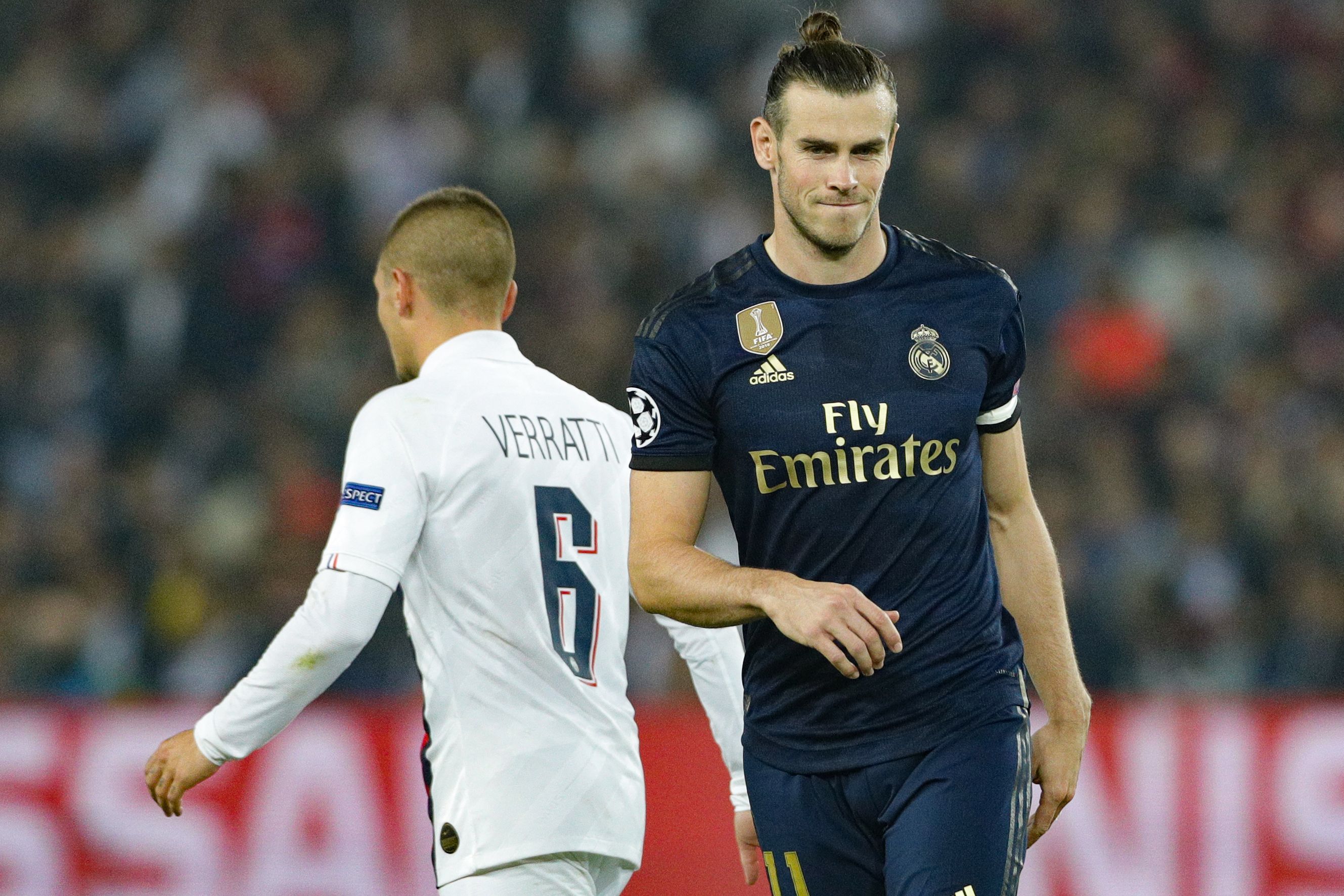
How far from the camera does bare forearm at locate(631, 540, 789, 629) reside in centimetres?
336

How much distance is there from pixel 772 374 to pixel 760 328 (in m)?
0.10

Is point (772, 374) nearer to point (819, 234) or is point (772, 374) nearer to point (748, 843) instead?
point (819, 234)

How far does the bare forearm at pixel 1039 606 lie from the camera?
384 centimetres

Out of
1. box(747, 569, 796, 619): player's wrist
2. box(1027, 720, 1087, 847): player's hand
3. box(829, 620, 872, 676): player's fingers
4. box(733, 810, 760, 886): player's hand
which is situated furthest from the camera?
box(733, 810, 760, 886): player's hand

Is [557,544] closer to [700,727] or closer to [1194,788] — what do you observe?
[700,727]

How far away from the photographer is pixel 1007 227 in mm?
11375

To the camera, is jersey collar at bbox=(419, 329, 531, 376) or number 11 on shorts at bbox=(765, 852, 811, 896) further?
jersey collar at bbox=(419, 329, 531, 376)

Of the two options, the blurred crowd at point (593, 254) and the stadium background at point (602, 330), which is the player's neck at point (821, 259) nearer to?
the stadium background at point (602, 330)

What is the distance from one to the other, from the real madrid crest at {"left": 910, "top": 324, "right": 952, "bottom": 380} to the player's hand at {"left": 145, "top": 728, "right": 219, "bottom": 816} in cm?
177

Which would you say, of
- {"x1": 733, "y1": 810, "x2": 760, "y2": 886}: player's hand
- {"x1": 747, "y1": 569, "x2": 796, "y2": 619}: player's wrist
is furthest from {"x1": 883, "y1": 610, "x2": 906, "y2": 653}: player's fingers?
{"x1": 733, "y1": 810, "x2": 760, "y2": 886}: player's hand

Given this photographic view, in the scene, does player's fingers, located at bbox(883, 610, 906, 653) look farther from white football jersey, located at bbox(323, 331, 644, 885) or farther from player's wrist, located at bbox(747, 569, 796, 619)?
white football jersey, located at bbox(323, 331, 644, 885)

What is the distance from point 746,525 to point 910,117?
890 centimetres

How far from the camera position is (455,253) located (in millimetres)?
4336

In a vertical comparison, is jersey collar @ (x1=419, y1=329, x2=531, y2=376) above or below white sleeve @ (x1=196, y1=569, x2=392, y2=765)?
above
